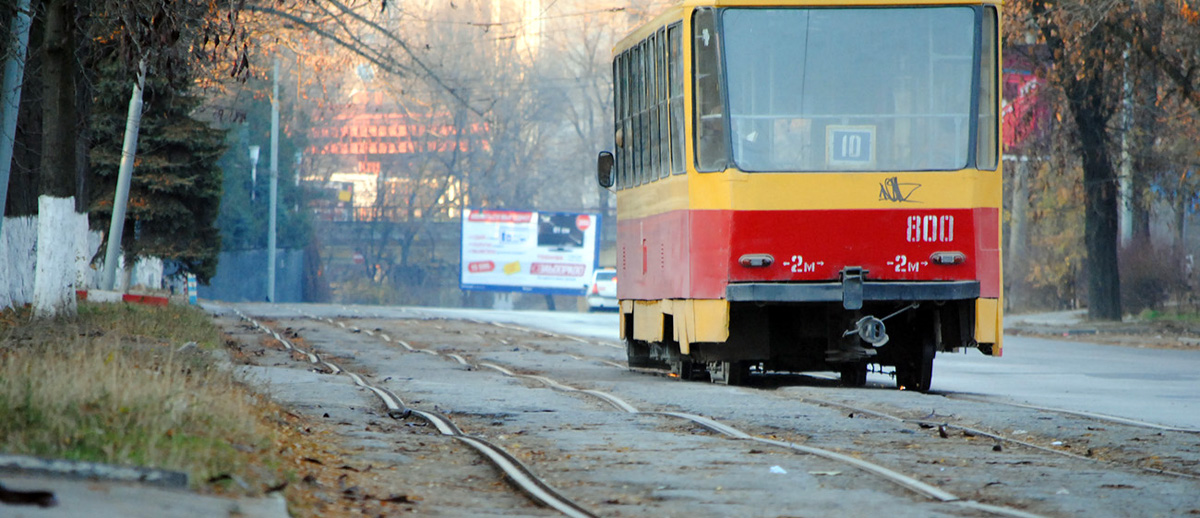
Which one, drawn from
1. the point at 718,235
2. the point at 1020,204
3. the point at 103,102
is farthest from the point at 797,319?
the point at 1020,204

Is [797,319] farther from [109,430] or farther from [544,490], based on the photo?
[109,430]

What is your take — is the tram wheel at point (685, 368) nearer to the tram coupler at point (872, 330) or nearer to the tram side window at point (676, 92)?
the tram side window at point (676, 92)

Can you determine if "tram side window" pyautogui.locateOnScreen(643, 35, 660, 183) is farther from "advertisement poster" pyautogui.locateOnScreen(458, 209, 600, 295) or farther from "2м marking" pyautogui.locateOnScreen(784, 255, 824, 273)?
"advertisement poster" pyautogui.locateOnScreen(458, 209, 600, 295)

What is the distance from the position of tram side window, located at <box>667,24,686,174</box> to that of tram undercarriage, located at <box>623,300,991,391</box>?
1467 millimetres

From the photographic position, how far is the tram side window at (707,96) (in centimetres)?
1369

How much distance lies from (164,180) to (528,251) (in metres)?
32.1

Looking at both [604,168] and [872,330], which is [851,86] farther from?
[604,168]

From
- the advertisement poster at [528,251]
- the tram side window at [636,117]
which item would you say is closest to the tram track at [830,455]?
the tram side window at [636,117]

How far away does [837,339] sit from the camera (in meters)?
14.2

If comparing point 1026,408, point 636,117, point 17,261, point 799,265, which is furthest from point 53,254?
point 1026,408

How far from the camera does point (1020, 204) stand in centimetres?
4334

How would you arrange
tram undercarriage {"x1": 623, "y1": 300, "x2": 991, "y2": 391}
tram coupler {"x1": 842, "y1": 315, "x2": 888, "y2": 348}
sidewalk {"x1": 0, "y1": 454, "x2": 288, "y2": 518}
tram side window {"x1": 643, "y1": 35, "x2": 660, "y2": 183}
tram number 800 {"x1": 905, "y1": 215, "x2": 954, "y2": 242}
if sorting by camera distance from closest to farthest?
sidewalk {"x1": 0, "y1": 454, "x2": 288, "y2": 518} < tram coupler {"x1": 842, "y1": 315, "x2": 888, "y2": 348} < tram number 800 {"x1": 905, "y1": 215, "x2": 954, "y2": 242} < tram undercarriage {"x1": 623, "y1": 300, "x2": 991, "y2": 391} < tram side window {"x1": 643, "y1": 35, "x2": 660, "y2": 183}

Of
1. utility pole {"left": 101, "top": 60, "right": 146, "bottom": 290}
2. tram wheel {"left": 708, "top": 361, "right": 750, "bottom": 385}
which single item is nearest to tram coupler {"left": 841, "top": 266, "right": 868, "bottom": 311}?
tram wheel {"left": 708, "top": 361, "right": 750, "bottom": 385}

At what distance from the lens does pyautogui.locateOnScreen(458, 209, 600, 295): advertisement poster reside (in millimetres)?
67375
